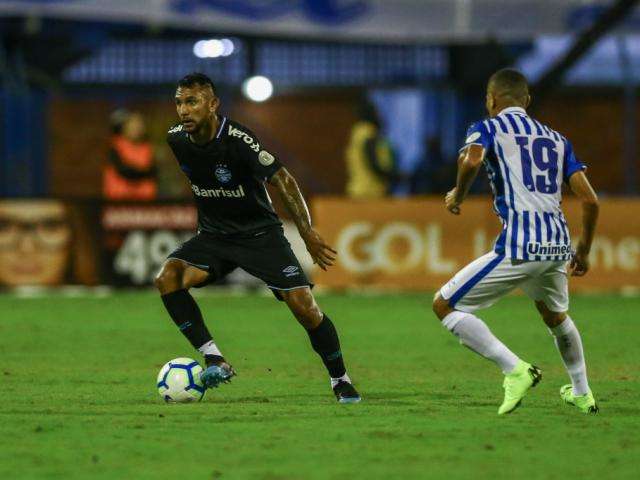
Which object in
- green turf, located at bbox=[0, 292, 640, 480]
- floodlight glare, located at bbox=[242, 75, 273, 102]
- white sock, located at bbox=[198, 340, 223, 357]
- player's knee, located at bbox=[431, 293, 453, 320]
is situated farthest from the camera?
floodlight glare, located at bbox=[242, 75, 273, 102]

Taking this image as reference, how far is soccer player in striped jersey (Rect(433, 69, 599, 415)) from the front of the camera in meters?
7.79

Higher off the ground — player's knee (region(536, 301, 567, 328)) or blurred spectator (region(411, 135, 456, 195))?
blurred spectator (region(411, 135, 456, 195))

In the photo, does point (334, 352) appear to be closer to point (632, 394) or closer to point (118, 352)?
point (632, 394)

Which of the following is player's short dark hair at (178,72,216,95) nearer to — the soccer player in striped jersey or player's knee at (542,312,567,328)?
the soccer player in striped jersey

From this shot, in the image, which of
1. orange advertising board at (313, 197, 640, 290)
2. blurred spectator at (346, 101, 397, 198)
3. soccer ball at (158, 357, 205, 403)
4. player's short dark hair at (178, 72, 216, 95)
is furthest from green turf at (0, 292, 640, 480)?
blurred spectator at (346, 101, 397, 198)

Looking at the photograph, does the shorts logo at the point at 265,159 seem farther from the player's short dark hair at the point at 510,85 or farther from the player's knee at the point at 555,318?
the player's knee at the point at 555,318

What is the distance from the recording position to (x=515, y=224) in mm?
7840

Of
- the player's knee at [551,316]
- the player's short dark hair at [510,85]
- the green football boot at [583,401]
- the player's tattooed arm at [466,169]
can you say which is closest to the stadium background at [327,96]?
the green football boot at [583,401]

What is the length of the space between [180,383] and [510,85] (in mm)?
2520

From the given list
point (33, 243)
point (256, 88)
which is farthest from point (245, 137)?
point (256, 88)

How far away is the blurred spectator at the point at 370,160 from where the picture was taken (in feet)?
61.3

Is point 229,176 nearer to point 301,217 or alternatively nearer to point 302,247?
point 301,217

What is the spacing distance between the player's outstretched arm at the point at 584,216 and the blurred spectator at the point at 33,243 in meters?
11.5

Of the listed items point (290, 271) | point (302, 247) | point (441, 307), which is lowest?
point (302, 247)
